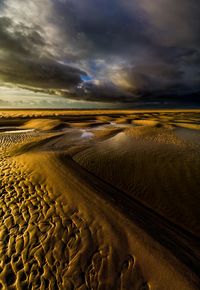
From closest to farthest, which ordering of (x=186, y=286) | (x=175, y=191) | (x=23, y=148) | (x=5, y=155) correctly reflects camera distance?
(x=186, y=286), (x=175, y=191), (x=5, y=155), (x=23, y=148)

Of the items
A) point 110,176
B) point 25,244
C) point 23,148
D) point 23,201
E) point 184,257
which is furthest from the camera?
point 23,148

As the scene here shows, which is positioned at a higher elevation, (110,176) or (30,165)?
(30,165)

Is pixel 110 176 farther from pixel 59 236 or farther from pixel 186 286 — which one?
pixel 186 286

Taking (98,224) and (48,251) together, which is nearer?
(48,251)

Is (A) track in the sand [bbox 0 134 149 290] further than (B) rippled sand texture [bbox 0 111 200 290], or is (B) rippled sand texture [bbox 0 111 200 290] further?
(B) rippled sand texture [bbox 0 111 200 290]

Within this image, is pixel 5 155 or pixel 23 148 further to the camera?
pixel 23 148

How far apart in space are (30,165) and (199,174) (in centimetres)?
980

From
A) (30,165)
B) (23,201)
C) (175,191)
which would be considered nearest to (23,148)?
(30,165)

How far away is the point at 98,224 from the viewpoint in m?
5.10

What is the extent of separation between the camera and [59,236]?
15.4 feet

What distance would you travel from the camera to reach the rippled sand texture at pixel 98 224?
373cm

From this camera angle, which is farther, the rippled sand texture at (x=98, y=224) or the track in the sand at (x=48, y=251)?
the rippled sand texture at (x=98, y=224)

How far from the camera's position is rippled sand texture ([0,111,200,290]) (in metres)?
3.73

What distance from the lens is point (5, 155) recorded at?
11281 mm
